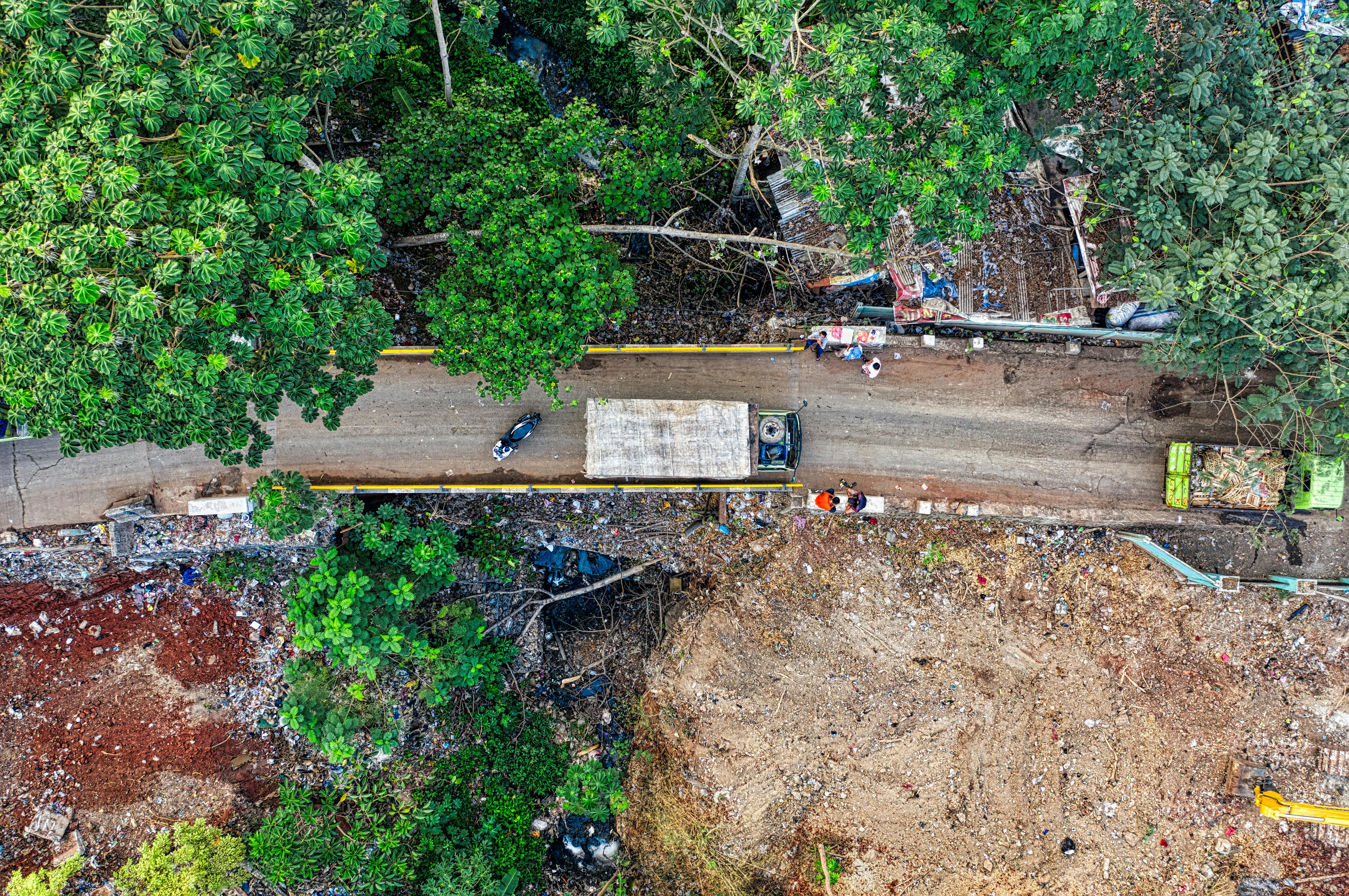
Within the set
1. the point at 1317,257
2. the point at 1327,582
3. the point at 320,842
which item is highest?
the point at 1317,257

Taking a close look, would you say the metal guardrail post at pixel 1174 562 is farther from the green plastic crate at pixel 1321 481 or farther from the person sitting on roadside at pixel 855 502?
the person sitting on roadside at pixel 855 502

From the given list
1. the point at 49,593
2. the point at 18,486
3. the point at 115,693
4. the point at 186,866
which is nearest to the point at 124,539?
the point at 18,486

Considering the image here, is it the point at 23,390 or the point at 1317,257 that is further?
the point at 1317,257

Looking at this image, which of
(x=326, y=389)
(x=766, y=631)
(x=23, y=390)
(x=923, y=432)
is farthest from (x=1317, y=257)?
(x=23, y=390)

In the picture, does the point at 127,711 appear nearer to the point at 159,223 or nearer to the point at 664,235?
the point at 159,223

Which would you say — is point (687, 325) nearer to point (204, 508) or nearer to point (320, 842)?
point (204, 508)

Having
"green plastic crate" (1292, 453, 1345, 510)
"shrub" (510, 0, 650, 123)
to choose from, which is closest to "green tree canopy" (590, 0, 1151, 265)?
"shrub" (510, 0, 650, 123)

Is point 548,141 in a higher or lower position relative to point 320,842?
higher
